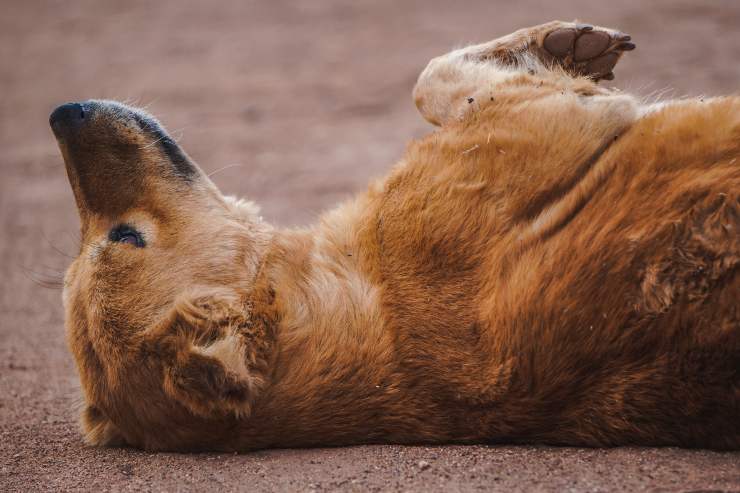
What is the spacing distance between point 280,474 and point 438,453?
21.2 inches

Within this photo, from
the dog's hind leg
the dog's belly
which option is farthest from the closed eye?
the dog's hind leg

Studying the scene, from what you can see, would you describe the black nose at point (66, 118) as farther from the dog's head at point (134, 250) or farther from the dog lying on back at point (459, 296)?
the dog lying on back at point (459, 296)

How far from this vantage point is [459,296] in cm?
285

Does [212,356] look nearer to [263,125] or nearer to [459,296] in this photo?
[459,296]

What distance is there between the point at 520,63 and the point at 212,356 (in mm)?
2025

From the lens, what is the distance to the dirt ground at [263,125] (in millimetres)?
2672

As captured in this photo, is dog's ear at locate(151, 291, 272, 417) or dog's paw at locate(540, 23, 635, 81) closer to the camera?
dog's ear at locate(151, 291, 272, 417)

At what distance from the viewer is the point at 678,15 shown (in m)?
9.69

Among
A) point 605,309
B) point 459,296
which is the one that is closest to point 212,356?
point 459,296

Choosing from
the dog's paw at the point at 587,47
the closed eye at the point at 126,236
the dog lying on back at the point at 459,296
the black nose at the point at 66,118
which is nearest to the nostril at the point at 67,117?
the black nose at the point at 66,118

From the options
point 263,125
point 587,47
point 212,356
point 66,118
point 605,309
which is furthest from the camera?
point 263,125

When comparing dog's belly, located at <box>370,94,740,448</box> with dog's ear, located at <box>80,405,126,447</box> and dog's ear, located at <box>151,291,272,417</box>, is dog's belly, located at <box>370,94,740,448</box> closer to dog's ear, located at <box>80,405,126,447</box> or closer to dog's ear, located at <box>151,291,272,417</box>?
dog's ear, located at <box>151,291,272,417</box>

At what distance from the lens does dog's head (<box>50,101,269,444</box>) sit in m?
2.88

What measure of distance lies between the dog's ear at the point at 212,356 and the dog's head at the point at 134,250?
0.02 m
